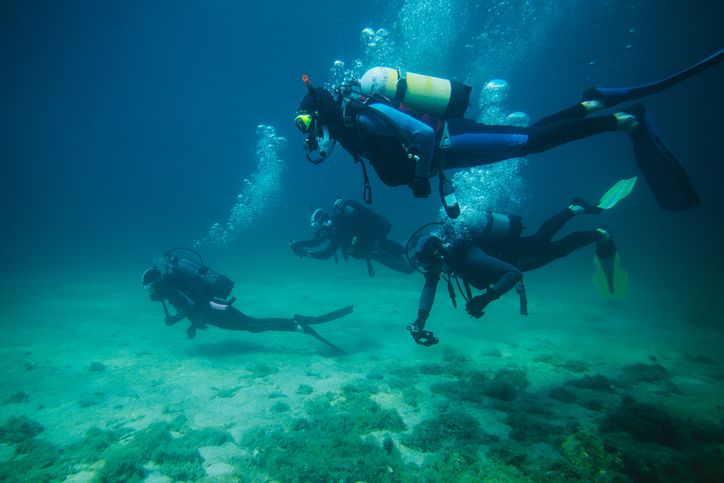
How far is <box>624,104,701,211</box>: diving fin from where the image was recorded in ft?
10.6

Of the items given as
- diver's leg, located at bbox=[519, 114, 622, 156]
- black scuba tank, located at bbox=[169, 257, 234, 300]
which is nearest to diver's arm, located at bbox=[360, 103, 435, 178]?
diver's leg, located at bbox=[519, 114, 622, 156]

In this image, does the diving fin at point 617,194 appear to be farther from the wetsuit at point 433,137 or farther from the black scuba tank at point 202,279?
the black scuba tank at point 202,279

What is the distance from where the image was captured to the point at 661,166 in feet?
10.9

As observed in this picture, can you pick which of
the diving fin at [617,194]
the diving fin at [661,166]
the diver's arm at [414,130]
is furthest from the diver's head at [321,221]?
the diving fin at [661,166]

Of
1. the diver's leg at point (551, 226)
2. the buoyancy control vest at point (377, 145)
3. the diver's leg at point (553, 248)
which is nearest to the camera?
the buoyancy control vest at point (377, 145)

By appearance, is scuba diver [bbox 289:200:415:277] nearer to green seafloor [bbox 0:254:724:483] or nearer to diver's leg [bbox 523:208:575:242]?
green seafloor [bbox 0:254:724:483]

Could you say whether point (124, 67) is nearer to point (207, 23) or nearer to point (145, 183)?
point (207, 23)

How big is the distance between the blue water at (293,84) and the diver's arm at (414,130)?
21.0 ft

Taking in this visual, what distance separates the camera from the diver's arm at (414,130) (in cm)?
285

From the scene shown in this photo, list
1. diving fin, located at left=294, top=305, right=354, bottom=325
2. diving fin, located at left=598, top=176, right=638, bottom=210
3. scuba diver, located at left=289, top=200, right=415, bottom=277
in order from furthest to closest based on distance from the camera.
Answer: scuba diver, located at left=289, top=200, right=415, bottom=277, diving fin, located at left=294, top=305, right=354, bottom=325, diving fin, located at left=598, top=176, right=638, bottom=210

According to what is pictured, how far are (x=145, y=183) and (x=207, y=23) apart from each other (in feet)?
376

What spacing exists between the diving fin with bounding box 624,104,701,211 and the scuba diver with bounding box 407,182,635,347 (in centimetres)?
149

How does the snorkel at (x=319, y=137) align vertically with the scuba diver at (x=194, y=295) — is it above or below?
above

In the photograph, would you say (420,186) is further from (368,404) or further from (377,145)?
(368,404)
